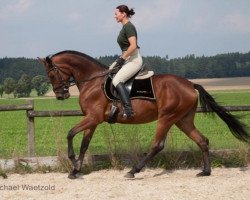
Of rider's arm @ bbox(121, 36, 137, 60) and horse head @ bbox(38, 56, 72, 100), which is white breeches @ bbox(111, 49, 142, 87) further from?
horse head @ bbox(38, 56, 72, 100)

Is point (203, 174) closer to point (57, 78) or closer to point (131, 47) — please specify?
point (131, 47)

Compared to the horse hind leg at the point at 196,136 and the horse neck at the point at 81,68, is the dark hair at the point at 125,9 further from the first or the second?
the horse hind leg at the point at 196,136

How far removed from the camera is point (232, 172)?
782 centimetres

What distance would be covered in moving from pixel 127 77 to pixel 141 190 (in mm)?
2038

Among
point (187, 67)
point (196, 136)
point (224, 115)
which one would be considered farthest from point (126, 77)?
point (187, 67)

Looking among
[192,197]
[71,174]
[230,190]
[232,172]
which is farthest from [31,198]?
[232,172]

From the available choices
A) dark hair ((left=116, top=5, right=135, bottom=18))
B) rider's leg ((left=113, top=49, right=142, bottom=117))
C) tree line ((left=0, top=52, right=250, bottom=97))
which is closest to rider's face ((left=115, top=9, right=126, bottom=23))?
dark hair ((left=116, top=5, right=135, bottom=18))

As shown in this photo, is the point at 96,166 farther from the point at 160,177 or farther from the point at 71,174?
the point at 160,177

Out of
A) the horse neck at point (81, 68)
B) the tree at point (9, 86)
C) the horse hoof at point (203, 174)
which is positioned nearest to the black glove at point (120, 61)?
the horse neck at point (81, 68)

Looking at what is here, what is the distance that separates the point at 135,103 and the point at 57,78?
1.46 m

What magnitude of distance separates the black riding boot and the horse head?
1044mm

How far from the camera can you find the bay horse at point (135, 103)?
764cm

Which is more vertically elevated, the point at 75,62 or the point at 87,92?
the point at 75,62

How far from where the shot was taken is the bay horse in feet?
25.1
